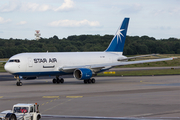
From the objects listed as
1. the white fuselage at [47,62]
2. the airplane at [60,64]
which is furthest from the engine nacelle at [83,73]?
the white fuselage at [47,62]

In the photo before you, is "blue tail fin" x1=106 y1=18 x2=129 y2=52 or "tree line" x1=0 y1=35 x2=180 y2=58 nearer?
"blue tail fin" x1=106 y1=18 x2=129 y2=52

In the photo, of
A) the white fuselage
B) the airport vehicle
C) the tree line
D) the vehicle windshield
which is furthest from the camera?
the tree line

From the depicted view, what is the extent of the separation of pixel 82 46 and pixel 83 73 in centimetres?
11491

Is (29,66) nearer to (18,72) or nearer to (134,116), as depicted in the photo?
(18,72)

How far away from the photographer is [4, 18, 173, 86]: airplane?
131ft

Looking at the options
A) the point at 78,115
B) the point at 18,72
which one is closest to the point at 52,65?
the point at 18,72

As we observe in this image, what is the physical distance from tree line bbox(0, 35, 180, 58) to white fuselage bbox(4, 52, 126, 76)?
81.7m

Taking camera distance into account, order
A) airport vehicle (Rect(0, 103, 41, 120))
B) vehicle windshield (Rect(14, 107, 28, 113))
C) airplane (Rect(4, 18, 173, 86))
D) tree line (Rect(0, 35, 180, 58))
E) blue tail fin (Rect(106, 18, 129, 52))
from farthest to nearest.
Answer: tree line (Rect(0, 35, 180, 58)), blue tail fin (Rect(106, 18, 129, 52)), airplane (Rect(4, 18, 173, 86)), vehicle windshield (Rect(14, 107, 28, 113)), airport vehicle (Rect(0, 103, 41, 120))

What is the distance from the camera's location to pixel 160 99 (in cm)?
2622

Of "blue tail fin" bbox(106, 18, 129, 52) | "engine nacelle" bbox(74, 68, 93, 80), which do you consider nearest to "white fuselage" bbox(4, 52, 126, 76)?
"engine nacelle" bbox(74, 68, 93, 80)

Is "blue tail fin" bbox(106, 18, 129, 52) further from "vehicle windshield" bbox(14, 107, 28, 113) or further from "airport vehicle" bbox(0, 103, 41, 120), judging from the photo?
"vehicle windshield" bbox(14, 107, 28, 113)

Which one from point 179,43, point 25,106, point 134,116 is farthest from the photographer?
point 179,43

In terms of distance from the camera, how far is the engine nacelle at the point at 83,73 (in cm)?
4119

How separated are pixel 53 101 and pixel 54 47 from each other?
4417 inches
